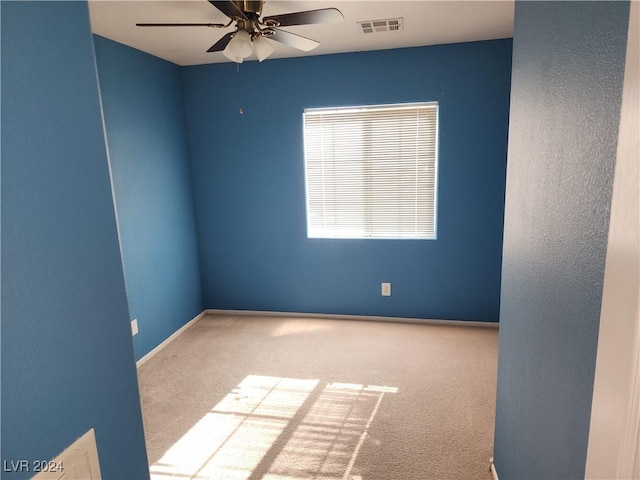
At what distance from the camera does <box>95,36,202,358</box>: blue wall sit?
9.86ft

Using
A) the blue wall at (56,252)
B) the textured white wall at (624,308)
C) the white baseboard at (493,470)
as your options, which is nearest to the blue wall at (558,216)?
the textured white wall at (624,308)

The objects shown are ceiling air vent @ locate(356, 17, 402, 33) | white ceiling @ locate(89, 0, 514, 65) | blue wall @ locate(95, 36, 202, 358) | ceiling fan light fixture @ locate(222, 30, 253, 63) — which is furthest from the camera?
blue wall @ locate(95, 36, 202, 358)

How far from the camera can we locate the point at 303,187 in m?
3.80

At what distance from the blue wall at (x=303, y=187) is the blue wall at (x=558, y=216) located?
77.5 inches

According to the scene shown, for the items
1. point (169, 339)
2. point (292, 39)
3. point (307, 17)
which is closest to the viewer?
point (307, 17)

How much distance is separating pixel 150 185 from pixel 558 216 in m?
3.18

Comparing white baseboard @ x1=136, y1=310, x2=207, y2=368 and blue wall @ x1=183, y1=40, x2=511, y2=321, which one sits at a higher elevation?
blue wall @ x1=183, y1=40, x2=511, y2=321

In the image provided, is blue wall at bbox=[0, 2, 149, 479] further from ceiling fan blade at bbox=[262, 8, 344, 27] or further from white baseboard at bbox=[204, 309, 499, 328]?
white baseboard at bbox=[204, 309, 499, 328]

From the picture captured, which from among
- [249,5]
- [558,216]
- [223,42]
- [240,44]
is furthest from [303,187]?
[558,216]

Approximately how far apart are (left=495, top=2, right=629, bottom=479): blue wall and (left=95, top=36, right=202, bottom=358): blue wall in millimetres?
2438

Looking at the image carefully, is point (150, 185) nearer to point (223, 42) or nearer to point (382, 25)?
point (223, 42)

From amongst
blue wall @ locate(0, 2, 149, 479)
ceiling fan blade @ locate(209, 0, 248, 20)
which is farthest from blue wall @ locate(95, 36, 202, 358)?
blue wall @ locate(0, 2, 149, 479)

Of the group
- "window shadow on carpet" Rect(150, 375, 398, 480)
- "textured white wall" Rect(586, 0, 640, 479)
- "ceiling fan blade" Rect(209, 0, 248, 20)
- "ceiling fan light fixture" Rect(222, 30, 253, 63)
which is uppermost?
"ceiling fan blade" Rect(209, 0, 248, 20)

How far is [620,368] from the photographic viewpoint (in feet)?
2.29
